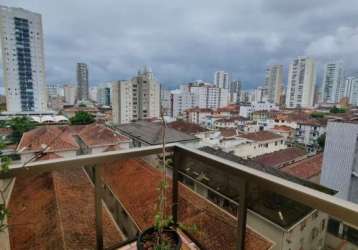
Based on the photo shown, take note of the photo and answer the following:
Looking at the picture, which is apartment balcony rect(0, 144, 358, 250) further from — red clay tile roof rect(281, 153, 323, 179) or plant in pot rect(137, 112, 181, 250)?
red clay tile roof rect(281, 153, 323, 179)

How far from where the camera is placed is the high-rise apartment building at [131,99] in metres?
30.5

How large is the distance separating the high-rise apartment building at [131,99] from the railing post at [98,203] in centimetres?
2905

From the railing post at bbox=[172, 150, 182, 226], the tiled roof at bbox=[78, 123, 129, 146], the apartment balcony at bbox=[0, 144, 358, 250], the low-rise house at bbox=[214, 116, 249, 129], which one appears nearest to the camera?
the apartment balcony at bbox=[0, 144, 358, 250]

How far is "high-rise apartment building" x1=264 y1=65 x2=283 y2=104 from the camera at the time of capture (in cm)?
5578

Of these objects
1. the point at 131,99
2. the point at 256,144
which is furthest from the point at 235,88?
the point at 256,144

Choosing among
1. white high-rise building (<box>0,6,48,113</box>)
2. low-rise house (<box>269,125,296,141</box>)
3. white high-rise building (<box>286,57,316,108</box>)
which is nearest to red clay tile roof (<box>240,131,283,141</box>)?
low-rise house (<box>269,125,296,141</box>)

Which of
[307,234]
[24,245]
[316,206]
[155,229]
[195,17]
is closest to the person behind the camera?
[316,206]

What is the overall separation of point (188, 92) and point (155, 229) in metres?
→ 46.9

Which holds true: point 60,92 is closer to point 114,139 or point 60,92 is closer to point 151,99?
point 151,99

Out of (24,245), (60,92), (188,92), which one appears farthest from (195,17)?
(60,92)

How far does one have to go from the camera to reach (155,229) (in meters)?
1.21

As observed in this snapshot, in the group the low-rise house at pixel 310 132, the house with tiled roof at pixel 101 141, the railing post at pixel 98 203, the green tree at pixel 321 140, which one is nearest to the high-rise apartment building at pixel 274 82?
the low-rise house at pixel 310 132

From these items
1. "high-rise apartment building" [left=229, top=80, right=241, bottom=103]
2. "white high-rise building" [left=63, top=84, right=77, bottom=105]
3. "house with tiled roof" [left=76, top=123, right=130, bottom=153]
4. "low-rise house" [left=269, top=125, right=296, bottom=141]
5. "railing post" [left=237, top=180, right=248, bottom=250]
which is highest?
"high-rise apartment building" [left=229, top=80, right=241, bottom=103]

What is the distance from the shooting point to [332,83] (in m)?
51.9
